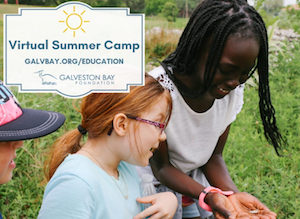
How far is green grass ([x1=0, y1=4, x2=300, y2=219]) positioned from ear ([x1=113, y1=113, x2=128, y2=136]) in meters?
0.52

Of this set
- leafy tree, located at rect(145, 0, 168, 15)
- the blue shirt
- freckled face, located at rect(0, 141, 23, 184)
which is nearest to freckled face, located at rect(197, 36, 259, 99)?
the blue shirt

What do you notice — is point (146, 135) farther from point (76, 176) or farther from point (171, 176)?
point (171, 176)

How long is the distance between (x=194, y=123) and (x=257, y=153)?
4.17 feet

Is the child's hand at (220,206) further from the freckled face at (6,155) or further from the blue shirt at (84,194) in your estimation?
the freckled face at (6,155)

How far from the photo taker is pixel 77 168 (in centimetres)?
126

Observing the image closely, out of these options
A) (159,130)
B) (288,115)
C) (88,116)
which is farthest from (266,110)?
(288,115)

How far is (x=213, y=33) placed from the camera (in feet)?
4.73

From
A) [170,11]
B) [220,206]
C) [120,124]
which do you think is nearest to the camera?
[120,124]

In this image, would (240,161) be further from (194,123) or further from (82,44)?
(82,44)

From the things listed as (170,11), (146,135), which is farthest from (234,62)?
(170,11)

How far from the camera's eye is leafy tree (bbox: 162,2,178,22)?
5097mm

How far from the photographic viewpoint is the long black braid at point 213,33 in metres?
1.40

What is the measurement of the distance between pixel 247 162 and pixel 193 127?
44.7 inches

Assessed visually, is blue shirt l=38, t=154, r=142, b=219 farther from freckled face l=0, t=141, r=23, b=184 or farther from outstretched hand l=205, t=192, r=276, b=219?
outstretched hand l=205, t=192, r=276, b=219
